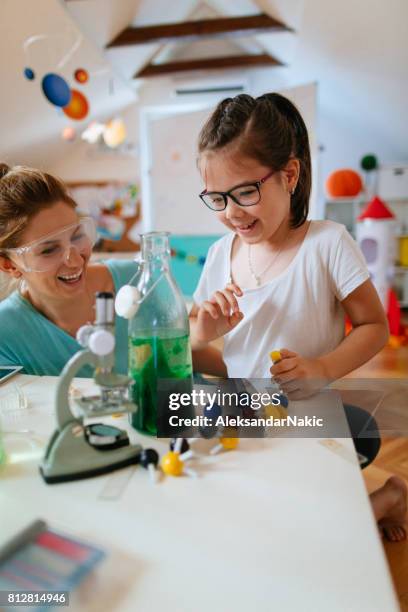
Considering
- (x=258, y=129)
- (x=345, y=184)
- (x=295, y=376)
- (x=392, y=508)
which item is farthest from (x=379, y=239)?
(x=295, y=376)

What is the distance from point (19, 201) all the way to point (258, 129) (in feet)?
1.58

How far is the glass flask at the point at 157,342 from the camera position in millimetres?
584

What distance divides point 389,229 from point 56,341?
3.05 m

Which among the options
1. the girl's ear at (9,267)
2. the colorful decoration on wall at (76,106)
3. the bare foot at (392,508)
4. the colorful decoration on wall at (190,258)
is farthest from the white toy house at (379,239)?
the girl's ear at (9,267)

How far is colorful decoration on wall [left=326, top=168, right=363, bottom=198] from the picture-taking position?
3.76 metres

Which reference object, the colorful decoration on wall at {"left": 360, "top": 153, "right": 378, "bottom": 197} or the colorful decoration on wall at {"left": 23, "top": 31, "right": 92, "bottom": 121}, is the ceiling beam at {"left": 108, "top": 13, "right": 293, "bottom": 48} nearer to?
the colorful decoration on wall at {"left": 23, "top": 31, "right": 92, "bottom": 121}

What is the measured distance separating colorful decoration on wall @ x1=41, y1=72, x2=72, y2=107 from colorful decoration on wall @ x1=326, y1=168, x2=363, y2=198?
2.26 metres

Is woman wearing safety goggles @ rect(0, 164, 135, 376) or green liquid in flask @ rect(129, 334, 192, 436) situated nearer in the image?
green liquid in flask @ rect(129, 334, 192, 436)

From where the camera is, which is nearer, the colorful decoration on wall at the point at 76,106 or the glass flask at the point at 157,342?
the glass flask at the point at 157,342

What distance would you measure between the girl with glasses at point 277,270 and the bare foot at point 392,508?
1 centimetres

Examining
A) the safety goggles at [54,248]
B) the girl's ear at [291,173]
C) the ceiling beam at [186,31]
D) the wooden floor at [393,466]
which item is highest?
the ceiling beam at [186,31]

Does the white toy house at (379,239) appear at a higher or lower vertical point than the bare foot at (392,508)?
higher

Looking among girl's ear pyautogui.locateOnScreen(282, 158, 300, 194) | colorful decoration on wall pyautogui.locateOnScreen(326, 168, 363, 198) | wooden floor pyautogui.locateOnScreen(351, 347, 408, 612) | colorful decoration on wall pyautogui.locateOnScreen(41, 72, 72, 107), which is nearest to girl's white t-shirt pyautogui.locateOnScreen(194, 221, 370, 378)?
girl's ear pyautogui.locateOnScreen(282, 158, 300, 194)

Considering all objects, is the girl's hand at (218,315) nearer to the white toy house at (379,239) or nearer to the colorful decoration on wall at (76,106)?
the colorful decoration on wall at (76,106)
